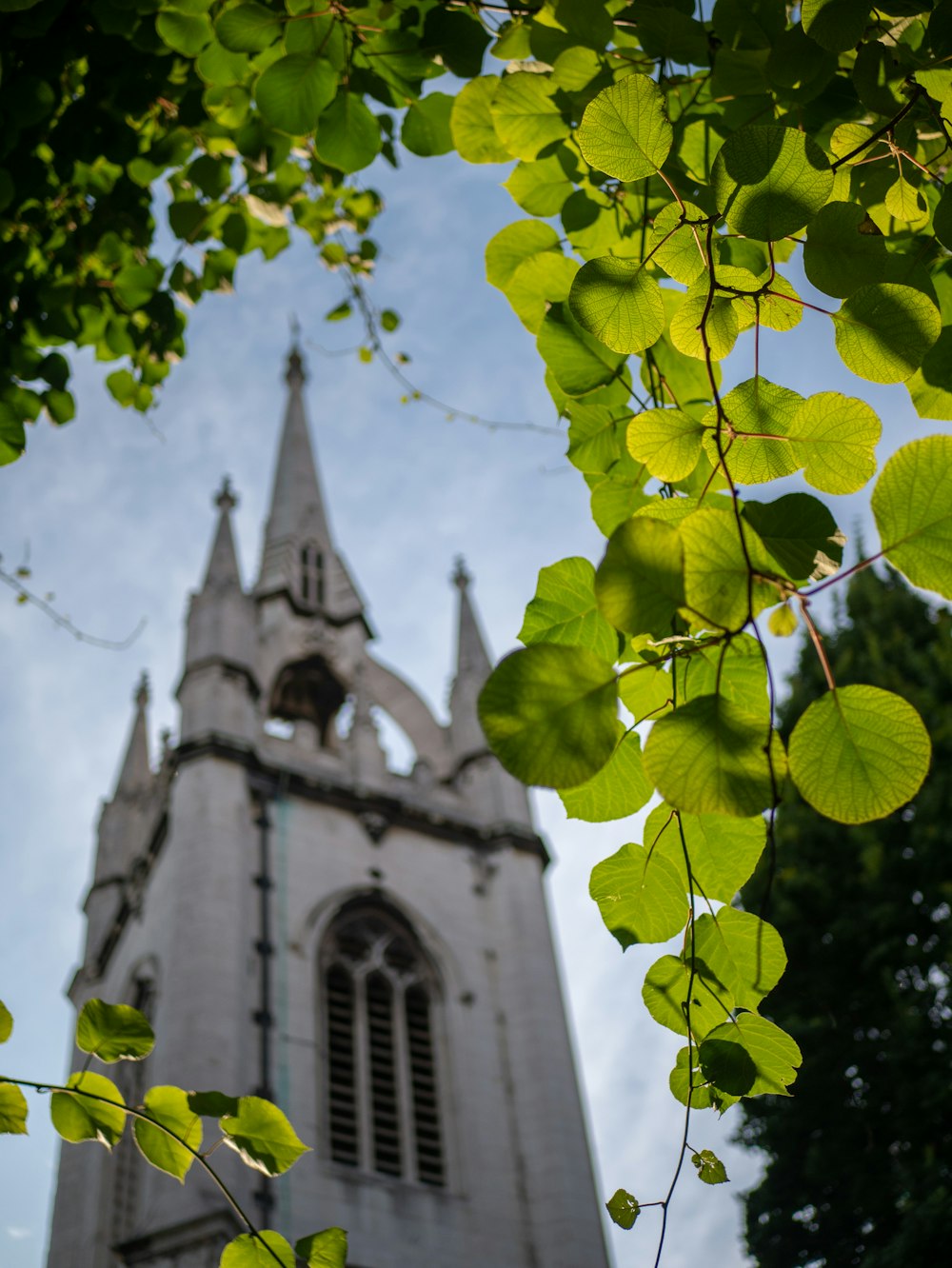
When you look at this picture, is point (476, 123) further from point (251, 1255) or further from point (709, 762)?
point (251, 1255)

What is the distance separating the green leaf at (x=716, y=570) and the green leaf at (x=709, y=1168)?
0.78 metres

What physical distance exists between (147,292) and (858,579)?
15785 mm

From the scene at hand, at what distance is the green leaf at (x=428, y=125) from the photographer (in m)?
2.88

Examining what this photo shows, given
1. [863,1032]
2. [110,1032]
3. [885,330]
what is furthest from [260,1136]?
[863,1032]

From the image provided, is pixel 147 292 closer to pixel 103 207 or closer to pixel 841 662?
pixel 103 207

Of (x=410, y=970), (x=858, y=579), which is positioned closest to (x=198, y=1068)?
(x=410, y=970)

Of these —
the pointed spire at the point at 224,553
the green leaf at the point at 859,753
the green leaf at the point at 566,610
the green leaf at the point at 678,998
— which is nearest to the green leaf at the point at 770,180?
the green leaf at the point at 566,610

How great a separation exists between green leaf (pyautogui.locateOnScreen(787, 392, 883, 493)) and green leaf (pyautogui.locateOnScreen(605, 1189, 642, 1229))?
94 cm

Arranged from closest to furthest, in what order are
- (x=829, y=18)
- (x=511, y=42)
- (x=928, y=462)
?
(x=928, y=462)
(x=829, y=18)
(x=511, y=42)

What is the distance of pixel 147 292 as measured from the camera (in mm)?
4523

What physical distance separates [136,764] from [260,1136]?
87.6 feet

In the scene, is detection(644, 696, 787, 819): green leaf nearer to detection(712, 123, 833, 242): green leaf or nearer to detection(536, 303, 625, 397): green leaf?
detection(712, 123, 833, 242): green leaf

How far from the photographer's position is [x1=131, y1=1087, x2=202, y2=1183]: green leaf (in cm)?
190

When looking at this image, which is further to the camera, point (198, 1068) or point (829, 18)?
point (198, 1068)
